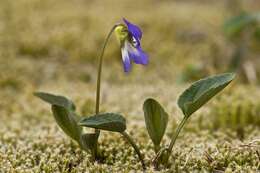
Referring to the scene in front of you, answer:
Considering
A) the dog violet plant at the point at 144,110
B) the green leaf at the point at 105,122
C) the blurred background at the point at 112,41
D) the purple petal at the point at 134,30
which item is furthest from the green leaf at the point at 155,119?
the blurred background at the point at 112,41

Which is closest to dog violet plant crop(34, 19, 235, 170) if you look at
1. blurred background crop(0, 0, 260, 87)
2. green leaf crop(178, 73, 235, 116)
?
green leaf crop(178, 73, 235, 116)

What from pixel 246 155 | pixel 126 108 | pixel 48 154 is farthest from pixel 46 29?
pixel 246 155

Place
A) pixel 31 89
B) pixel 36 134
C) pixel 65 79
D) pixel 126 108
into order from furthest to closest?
pixel 65 79, pixel 31 89, pixel 126 108, pixel 36 134

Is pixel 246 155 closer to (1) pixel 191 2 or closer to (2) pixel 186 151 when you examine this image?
(2) pixel 186 151

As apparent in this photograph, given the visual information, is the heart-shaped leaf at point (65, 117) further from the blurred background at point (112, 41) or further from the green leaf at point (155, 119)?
the blurred background at point (112, 41)

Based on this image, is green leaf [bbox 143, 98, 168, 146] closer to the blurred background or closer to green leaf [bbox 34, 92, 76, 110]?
green leaf [bbox 34, 92, 76, 110]

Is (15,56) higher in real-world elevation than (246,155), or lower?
higher
